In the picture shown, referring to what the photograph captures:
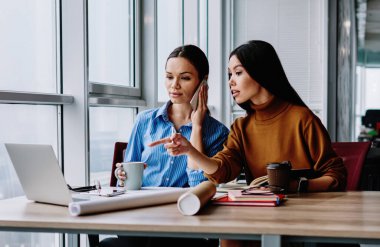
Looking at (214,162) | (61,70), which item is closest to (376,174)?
(214,162)

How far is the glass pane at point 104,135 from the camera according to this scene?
2.98m

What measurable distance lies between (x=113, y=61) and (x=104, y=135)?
506 mm

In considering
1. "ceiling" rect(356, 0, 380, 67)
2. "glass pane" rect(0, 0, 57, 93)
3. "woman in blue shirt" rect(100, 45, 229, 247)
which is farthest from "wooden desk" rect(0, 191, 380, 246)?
"ceiling" rect(356, 0, 380, 67)

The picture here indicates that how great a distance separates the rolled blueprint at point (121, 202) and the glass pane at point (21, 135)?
86 cm

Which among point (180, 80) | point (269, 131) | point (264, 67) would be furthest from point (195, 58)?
point (269, 131)

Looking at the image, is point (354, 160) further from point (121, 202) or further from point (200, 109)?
point (121, 202)

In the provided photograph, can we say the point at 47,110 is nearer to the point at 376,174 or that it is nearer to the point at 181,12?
the point at 376,174

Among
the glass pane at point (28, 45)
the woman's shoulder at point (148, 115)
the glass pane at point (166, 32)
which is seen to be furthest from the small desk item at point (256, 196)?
the glass pane at point (166, 32)

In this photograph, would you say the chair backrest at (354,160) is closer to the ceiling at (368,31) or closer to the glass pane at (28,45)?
the glass pane at (28,45)

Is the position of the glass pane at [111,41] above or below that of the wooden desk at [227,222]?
above

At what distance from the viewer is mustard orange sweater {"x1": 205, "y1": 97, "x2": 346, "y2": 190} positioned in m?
2.03

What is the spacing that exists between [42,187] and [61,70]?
3.68ft

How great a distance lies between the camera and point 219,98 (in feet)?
17.4

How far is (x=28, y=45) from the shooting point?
243 cm
